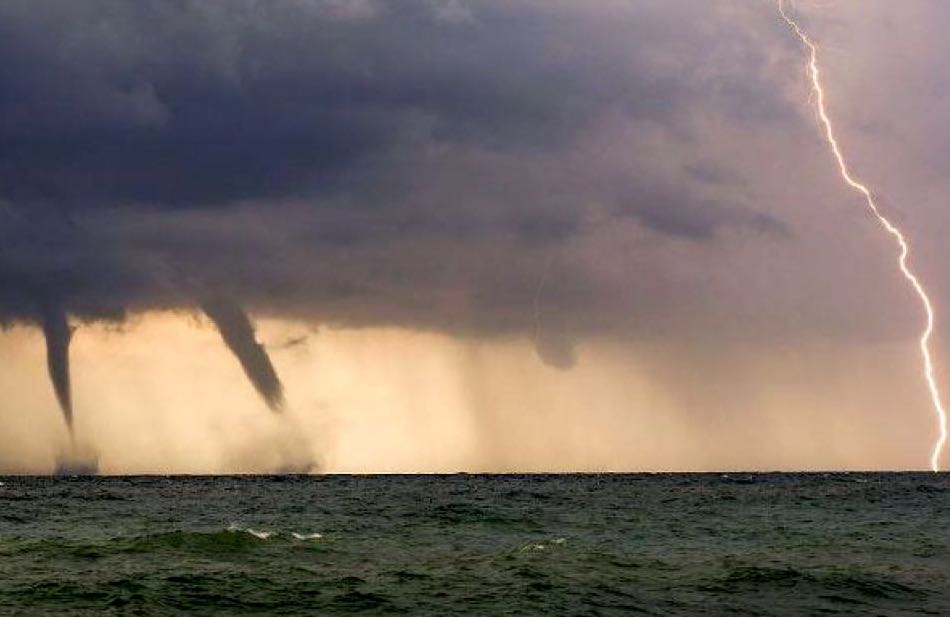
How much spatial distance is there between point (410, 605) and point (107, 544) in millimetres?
20145

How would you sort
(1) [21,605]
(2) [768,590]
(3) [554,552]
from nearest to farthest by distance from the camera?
(1) [21,605], (2) [768,590], (3) [554,552]

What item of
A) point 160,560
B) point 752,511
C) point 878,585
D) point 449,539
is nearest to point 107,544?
point 160,560

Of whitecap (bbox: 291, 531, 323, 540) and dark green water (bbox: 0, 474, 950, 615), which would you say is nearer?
dark green water (bbox: 0, 474, 950, 615)

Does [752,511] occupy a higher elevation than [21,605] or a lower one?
higher

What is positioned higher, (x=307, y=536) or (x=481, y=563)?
(x=307, y=536)

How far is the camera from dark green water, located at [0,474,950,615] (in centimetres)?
2888

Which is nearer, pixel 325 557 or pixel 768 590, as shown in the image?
pixel 768 590

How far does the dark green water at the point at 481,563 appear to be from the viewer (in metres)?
28.9

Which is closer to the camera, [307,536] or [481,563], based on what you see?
[481,563]

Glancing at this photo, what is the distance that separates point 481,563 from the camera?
3750 centimetres

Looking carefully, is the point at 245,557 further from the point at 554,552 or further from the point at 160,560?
the point at 554,552

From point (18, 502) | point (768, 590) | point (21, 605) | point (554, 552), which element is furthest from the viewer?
point (18, 502)

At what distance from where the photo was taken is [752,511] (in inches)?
2795

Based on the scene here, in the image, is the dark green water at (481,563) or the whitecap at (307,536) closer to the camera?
the dark green water at (481,563)
